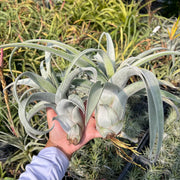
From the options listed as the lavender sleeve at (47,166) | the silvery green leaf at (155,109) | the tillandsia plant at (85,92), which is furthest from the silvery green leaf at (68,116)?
the silvery green leaf at (155,109)

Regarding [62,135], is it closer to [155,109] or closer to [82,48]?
[155,109]

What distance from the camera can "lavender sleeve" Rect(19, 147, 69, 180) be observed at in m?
0.74

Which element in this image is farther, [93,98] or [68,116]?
[68,116]

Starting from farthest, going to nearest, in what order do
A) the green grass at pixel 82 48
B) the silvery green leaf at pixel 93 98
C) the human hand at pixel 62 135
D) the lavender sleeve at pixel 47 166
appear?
1. the green grass at pixel 82 48
2. the human hand at pixel 62 135
3. the lavender sleeve at pixel 47 166
4. the silvery green leaf at pixel 93 98

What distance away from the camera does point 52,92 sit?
0.78m

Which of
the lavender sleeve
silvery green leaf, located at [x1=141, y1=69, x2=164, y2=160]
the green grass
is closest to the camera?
silvery green leaf, located at [x1=141, y1=69, x2=164, y2=160]

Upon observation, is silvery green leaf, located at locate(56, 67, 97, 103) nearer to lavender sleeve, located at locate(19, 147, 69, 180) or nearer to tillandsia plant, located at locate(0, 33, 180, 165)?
tillandsia plant, located at locate(0, 33, 180, 165)

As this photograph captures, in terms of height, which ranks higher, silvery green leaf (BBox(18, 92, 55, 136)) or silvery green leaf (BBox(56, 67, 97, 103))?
silvery green leaf (BBox(56, 67, 97, 103))

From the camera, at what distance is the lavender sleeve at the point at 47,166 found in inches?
29.1

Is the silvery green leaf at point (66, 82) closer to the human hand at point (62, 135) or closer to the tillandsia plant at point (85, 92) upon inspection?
the tillandsia plant at point (85, 92)

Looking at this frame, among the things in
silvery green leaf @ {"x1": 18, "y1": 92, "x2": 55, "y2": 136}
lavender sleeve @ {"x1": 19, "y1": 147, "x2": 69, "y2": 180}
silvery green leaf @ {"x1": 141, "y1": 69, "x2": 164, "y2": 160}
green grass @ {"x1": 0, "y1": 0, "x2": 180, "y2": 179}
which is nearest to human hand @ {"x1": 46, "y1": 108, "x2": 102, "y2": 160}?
lavender sleeve @ {"x1": 19, "y1": 147, "x2": 69, "y2": 180}

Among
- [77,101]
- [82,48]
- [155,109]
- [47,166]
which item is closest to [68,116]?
[77,101]

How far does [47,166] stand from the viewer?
2.56 feet

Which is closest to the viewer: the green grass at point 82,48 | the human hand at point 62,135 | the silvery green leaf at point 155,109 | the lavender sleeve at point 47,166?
the silvery green leaf at point 155,109
